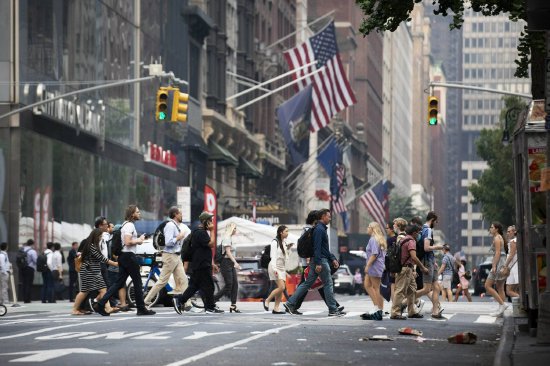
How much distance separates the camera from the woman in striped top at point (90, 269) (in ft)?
91.2

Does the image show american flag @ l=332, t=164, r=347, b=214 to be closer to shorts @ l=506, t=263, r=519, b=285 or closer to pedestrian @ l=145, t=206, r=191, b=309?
shorts @ l=506, t=263, r=519, b=285

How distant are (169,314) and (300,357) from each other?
454 inches

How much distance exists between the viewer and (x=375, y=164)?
152 meters

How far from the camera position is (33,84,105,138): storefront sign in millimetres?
46781

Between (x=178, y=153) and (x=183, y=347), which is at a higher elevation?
(x=178, y=153)

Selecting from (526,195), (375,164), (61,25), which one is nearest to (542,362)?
(526,195)

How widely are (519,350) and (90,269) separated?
12.4 m

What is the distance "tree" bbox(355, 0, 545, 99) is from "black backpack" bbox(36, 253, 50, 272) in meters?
21.2

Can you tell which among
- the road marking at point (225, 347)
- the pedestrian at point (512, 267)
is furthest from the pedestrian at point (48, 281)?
the road marking at point (225, 347)

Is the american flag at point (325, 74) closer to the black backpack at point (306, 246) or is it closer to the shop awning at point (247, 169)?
the shop awning at point (247, 169)

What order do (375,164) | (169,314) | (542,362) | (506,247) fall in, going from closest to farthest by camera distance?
(542,362)
(169,314)
(506,247)
(375,164)

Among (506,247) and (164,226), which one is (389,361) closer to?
(164,226)

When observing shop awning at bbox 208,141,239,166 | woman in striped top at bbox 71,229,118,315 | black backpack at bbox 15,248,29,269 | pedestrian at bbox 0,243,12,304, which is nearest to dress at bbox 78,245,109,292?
woman in striped top at bbox 71,229,118,315

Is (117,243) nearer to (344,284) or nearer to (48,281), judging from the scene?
(48,281)
